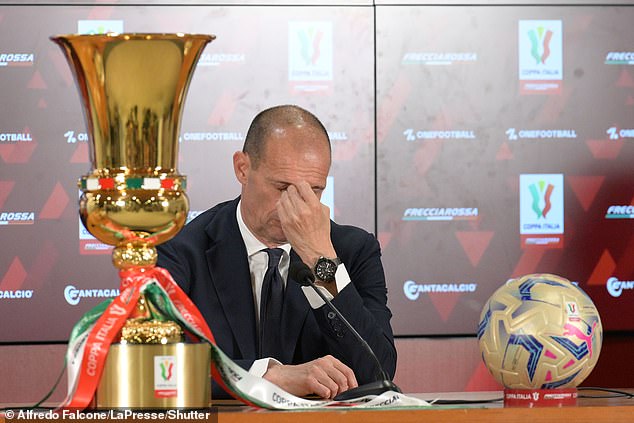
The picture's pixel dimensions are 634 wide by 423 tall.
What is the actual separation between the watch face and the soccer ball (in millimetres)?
806

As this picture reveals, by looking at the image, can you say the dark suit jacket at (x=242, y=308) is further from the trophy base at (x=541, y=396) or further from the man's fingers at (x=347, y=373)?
the trophy base at (x=541, y=396)

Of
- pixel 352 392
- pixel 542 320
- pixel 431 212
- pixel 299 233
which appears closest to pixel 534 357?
pixel 542 320

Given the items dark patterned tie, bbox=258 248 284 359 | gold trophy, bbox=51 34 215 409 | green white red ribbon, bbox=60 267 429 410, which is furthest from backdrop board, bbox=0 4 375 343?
gold trophy, bbox=51 34 215 409

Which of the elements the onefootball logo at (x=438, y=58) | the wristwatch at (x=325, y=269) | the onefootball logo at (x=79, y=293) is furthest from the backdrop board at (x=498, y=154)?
the wristwatch at (x=325, y=269)

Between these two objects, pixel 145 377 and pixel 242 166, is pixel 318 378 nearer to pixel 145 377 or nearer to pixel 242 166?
pixel 242 166

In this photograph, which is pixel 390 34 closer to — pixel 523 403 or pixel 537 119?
pixel 537 119

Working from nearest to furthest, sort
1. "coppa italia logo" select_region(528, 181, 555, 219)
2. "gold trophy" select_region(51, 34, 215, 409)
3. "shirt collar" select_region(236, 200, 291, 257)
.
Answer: "gold trophy" select_region(51, 34, 215, 409) < "shirt collar" select_region(236, 200, 291, 257) < "coppa italia logo" select_region(528, 181, 555, 219)

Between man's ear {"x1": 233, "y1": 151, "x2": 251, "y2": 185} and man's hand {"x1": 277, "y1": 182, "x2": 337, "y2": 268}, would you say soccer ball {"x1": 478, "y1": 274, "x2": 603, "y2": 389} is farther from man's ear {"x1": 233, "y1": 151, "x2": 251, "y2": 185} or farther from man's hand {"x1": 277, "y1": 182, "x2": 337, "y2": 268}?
man's ear {"x1": 233, "y1": 151, "x2": 251, "y2": 185}

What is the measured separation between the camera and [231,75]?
4.38 m

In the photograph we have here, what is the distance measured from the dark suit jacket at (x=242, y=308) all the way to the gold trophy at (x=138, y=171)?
46.3 inches

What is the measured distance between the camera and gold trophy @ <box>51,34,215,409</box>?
1536 mm

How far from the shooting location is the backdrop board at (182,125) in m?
4.32

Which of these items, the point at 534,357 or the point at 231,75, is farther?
the point at 231,75

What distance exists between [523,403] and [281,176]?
1.18 m
